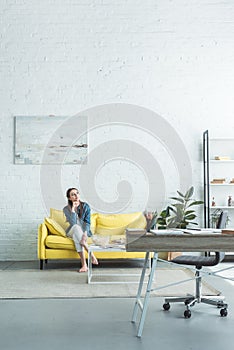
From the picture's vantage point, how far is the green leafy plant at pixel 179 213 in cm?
673

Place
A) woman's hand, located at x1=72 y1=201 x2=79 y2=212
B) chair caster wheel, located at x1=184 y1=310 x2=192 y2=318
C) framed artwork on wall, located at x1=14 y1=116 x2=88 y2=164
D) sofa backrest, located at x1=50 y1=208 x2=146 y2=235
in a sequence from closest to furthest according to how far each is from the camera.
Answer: chair caster wheel, located at x1=184 y1=310 x2=192 y2=318, woman's hand, located at x1=72 y1=201 x2=79 y2=212, sofa backrest, located at x1=50 y1=208 x2=146 y2=235, framed artwork on wall, located at x1=14 y1=116 x2=88 y2=164

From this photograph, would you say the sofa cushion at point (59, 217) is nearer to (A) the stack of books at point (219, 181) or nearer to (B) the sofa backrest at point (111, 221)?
(B) the sofa backrest at point (111, 221)

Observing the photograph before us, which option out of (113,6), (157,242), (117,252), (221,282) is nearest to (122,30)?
(113,6)

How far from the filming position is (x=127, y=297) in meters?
4.33

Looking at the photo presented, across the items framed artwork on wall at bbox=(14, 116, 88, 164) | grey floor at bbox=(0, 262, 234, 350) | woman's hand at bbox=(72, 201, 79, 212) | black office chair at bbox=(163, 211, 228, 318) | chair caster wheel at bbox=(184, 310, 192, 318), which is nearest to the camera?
grey floor at bbox=(0, 262, 234, 350)

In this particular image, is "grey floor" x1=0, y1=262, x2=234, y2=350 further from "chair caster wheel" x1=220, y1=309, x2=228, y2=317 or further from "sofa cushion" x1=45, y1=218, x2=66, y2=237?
"sofa cushion" x1=45, y1=218, x2=66, y2=237

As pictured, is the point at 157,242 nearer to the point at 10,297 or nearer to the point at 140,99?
the point at 10,297

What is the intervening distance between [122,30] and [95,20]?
41 centimetres

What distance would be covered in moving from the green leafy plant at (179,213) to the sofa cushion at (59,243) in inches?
50.4

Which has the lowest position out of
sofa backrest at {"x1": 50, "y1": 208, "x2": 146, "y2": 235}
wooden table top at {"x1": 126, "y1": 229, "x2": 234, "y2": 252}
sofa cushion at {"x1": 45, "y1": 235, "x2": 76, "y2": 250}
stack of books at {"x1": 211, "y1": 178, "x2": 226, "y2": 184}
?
sofa cushion at {"x1": 45, "y1": 235, "x2": 76, "y2": 250}

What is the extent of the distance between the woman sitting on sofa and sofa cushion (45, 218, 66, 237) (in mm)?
77

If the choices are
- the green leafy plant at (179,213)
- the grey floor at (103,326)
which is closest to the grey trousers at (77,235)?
the green leafy plant at (179,213)

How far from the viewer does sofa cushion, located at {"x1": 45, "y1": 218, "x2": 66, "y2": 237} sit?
6.28 meters

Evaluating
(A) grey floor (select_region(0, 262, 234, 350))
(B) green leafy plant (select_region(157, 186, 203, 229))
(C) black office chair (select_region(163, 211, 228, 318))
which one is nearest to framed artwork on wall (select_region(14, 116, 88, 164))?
(B) green leafy plant (select_region(157, 186, 203, 229))
